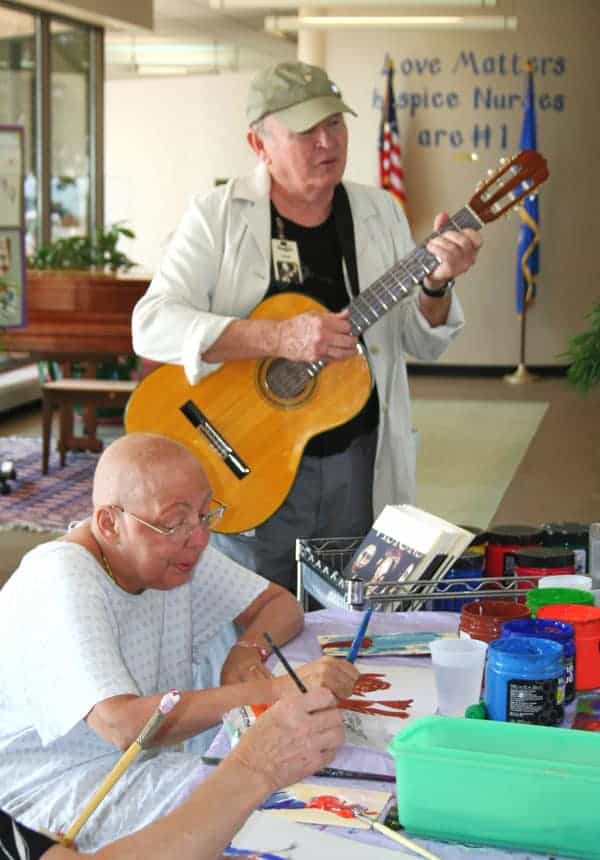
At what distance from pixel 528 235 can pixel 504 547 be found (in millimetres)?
9573

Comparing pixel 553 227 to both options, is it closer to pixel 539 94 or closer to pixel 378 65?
pixel 539 94

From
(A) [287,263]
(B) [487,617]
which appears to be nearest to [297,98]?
(A) [287,263]

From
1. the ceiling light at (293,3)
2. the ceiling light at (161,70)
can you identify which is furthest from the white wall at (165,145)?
the ceiling light at (293,3)

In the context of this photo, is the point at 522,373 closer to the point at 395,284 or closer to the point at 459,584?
the point at 395,284

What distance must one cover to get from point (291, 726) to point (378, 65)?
36.2 feet

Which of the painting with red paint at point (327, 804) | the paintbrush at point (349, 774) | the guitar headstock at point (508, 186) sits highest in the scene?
the guitar headstock at point (508, 186)

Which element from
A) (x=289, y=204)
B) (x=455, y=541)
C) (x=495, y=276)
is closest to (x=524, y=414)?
(x=495, y=276)

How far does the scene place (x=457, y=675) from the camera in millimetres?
1918

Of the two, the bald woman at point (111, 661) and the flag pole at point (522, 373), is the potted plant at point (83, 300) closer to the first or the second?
the flag pole at point (522, 373)

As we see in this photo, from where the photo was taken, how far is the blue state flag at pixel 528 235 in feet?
38.2

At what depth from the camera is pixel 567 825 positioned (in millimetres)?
1484

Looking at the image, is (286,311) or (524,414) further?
(524,414)

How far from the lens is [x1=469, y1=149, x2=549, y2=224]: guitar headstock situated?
10.8ft

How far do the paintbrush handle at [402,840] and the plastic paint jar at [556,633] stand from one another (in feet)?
1.50
